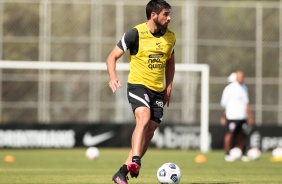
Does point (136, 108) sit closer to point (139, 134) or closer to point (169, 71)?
point (139, 134)

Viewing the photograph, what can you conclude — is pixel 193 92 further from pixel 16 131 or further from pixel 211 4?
pixel 16 131

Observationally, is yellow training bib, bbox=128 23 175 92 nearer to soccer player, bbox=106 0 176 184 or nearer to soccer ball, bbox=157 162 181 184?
soccer player, bbox=106 0 176 184

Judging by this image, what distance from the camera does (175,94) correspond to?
25.7 metres

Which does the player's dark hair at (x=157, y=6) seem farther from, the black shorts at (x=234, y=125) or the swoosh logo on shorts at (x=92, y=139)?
the swoosh logo on shorts at (x=92, y=139)

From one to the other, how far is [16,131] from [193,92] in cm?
584

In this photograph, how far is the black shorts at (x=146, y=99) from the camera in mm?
10250

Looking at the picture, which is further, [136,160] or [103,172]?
[103,172]

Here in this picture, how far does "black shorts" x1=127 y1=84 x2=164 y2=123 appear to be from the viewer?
10250mm

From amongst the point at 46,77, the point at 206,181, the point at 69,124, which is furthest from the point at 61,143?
the point at 206,181

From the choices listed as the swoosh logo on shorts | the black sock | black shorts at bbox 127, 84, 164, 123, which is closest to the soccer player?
black shorts at bbox 127, 84, 164, 123

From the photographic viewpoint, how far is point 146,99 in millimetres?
10273

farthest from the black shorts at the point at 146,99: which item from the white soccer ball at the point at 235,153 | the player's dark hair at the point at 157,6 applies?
the white soccer ball at the point at 235,153

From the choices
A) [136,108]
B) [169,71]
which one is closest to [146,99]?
[136,108]

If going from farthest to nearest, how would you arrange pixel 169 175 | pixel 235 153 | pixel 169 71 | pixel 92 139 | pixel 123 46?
pixel 92 139 < pixel 235 153 < pixel 169 71 < pixel 123 46 < pixel 169 175
